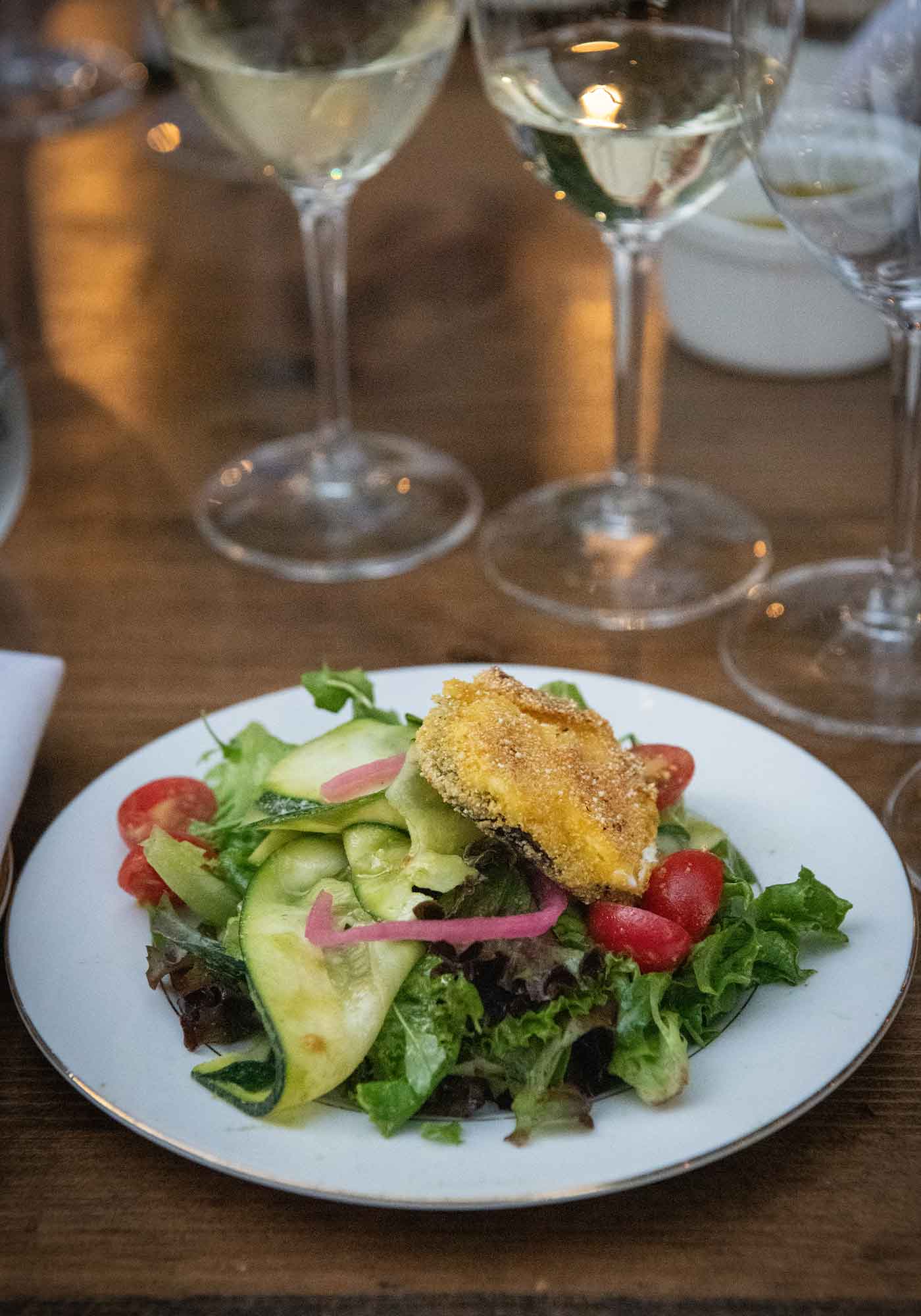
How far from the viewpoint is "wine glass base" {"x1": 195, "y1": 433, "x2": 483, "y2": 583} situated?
1366mm

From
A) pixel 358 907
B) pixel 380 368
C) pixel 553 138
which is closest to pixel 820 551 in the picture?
pixel 553 138

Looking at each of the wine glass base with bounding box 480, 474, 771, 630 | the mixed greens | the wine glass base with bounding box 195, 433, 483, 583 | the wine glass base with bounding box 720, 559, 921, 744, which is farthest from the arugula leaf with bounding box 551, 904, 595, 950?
the wine glass base with bounding box 195, 433, 483, 583

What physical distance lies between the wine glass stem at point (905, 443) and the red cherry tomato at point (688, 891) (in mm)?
456

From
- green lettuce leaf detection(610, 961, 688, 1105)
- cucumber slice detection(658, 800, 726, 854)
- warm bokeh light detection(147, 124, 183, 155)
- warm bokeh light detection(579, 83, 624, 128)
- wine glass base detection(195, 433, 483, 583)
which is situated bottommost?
wine glass base detection(195, 433, 483, 583)

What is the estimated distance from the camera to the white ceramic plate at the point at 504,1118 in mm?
660

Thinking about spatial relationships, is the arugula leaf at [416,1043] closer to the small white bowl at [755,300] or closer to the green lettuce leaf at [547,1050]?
the green lettuce leaf at [547,1050]

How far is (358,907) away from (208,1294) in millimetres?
193

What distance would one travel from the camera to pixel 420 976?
2.44ft

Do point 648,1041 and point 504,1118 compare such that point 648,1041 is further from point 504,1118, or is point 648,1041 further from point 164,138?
point 164,138

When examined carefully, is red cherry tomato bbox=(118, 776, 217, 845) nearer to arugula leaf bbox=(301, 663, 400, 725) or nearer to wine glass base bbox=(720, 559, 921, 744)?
arugula leaf bbox=(301, 663, 400, 725)

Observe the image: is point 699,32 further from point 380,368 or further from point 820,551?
point 380,368

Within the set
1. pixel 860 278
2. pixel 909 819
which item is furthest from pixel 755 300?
pixel 909 819

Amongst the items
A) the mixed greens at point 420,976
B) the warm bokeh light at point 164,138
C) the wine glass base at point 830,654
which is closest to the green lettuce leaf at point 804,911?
the mixed greens at point 420,976

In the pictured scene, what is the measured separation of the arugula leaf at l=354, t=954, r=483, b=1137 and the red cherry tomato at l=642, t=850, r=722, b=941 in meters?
0.11
